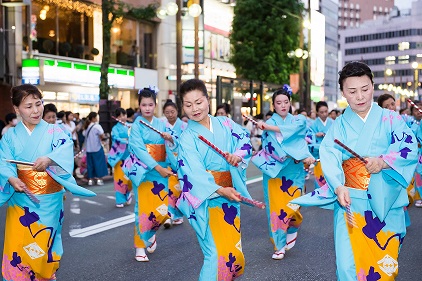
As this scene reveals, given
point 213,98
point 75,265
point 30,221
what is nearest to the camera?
point 30,221

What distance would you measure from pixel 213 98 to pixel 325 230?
27.3 m

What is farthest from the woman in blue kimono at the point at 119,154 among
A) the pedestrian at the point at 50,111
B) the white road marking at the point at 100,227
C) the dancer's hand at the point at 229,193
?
the dancer's hand at the point at 229,193

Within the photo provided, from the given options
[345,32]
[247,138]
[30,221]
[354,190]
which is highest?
[345,32]

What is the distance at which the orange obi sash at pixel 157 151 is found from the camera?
721cm

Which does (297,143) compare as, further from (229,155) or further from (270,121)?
(229,155)

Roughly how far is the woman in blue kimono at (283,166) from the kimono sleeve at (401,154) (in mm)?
2921

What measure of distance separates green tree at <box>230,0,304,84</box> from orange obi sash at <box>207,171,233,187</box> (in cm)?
2815

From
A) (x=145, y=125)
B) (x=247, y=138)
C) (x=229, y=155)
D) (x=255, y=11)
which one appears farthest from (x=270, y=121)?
(x=255, y=11)

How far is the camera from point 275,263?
258 inches

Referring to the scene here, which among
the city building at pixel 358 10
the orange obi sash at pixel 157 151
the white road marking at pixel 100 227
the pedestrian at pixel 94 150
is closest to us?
the orange obi sash at pixel 157 151

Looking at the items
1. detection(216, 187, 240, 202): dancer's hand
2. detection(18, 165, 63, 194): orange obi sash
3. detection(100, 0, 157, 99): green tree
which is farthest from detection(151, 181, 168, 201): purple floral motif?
detection(100, 0, 157, 99): green tree

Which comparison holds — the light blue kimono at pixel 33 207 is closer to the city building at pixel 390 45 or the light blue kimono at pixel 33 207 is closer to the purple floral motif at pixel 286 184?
the purple floral motif at pixel 286 184

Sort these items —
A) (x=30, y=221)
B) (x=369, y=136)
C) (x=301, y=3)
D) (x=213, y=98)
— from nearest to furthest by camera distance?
(x=369, y=136)
(x=30, y=221)
(x=301, y=3)
(x=213, y=98)

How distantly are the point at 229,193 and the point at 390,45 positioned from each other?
12049 cm
